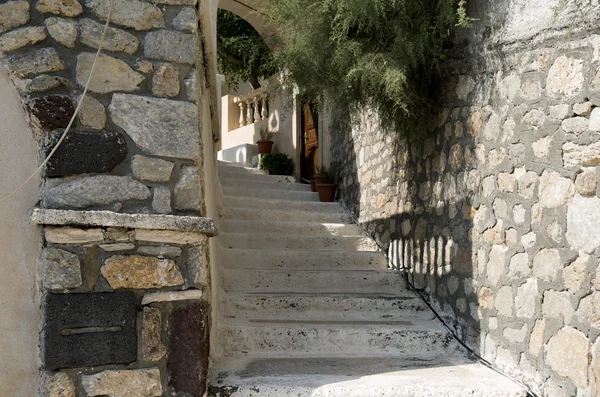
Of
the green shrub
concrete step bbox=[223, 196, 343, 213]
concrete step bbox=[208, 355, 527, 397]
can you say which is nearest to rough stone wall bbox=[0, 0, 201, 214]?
concrete step bbox=[208, 355, 527, 397]

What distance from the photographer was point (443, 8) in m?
3.55

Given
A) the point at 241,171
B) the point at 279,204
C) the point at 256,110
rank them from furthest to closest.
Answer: the point at 256,110 < the point at 241,171 < the point at 279,204

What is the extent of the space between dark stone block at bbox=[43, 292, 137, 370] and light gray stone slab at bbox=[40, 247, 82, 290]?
0.15 feet

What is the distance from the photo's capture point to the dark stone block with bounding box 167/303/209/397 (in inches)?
97.7

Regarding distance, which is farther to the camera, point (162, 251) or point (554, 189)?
point (554, 189)

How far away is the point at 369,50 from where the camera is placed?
388cm

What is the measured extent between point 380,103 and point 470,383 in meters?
1.95

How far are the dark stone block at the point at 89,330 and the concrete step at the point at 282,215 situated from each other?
10.2ft

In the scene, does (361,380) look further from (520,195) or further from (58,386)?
(58,386)

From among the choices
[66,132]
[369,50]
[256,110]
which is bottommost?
[66,132]

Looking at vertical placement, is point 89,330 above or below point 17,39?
below

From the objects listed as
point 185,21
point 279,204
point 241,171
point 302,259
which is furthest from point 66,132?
point 241,171

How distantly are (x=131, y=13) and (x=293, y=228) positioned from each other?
130 inches

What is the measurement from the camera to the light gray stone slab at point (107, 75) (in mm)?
2404
